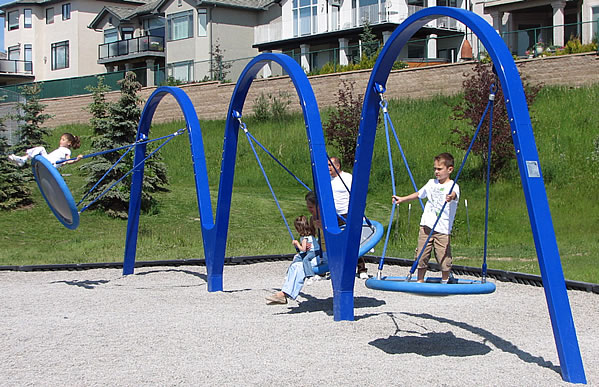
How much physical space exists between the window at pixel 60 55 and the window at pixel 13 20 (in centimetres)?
603

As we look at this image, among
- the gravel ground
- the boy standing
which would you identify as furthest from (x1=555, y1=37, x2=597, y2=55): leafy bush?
the boy standing

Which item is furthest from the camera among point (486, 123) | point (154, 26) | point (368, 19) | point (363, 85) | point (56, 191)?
point (154, 26)

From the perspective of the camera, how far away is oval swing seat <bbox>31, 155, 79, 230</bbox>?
31.8ft

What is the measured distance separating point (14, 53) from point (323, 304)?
204 feet

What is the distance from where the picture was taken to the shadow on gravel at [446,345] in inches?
260

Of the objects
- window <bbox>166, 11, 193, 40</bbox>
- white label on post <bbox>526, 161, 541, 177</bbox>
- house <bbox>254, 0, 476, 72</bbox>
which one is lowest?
white label on post <bbox>526, 161, 541, 177</bbox>

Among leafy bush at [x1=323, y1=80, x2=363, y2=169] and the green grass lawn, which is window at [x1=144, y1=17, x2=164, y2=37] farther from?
leafy bush at [x1=323, y1=80, x2=363, y2=169]

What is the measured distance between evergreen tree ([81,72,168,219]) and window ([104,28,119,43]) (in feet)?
119

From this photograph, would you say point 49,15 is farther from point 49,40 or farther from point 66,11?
point 66,11

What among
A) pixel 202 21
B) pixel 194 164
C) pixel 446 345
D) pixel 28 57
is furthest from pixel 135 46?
pixel 446 345

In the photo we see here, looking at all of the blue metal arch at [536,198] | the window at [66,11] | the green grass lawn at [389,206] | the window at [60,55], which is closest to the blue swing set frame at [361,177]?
the blue metal arch at [536,198]

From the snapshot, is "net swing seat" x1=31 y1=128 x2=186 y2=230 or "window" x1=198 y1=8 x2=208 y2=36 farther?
"window" x1=198 y1=8 x2=208 y2=36

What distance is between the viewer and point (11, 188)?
21922 mm

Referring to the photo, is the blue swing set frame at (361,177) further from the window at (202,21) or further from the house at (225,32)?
the window at (202,21)
